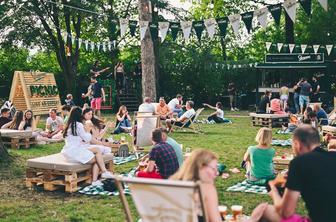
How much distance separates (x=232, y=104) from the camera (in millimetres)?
28500

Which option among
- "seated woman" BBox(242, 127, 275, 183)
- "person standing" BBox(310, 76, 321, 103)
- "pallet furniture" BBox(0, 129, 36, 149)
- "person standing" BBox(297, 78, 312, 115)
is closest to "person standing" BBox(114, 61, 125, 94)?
"person standing" BBox(297, 78, 312, 115)

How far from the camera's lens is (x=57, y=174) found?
777 centimetres

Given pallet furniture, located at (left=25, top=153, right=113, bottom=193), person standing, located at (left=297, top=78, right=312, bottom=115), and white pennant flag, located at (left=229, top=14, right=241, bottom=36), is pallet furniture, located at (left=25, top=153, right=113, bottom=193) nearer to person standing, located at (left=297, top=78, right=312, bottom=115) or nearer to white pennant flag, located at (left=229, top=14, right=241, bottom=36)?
white pennant flag, located at (left=229, top=14, right=241, bottom=36)

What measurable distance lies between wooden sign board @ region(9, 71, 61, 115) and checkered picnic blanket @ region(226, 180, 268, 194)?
37.2 feet

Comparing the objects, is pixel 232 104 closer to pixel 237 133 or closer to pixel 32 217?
pixel 237 133

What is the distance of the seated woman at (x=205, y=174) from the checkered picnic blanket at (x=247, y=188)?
375cm

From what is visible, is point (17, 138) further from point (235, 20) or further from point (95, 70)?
point (95, 70)

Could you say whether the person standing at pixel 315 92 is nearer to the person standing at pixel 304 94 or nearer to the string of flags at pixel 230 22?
the person standing at pixel 304 94

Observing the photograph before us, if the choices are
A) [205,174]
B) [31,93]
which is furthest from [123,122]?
[205,174]

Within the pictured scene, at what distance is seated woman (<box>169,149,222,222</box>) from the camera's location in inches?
146

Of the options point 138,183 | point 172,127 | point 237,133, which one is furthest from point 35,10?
point 138,183

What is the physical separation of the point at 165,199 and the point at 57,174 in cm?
474

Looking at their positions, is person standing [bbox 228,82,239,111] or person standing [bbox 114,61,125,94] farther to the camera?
person standing [bbox 228,82,239,111]

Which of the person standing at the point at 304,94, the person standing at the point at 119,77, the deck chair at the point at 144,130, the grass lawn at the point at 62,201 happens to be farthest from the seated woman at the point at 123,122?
the person standing at the point at 119,77
